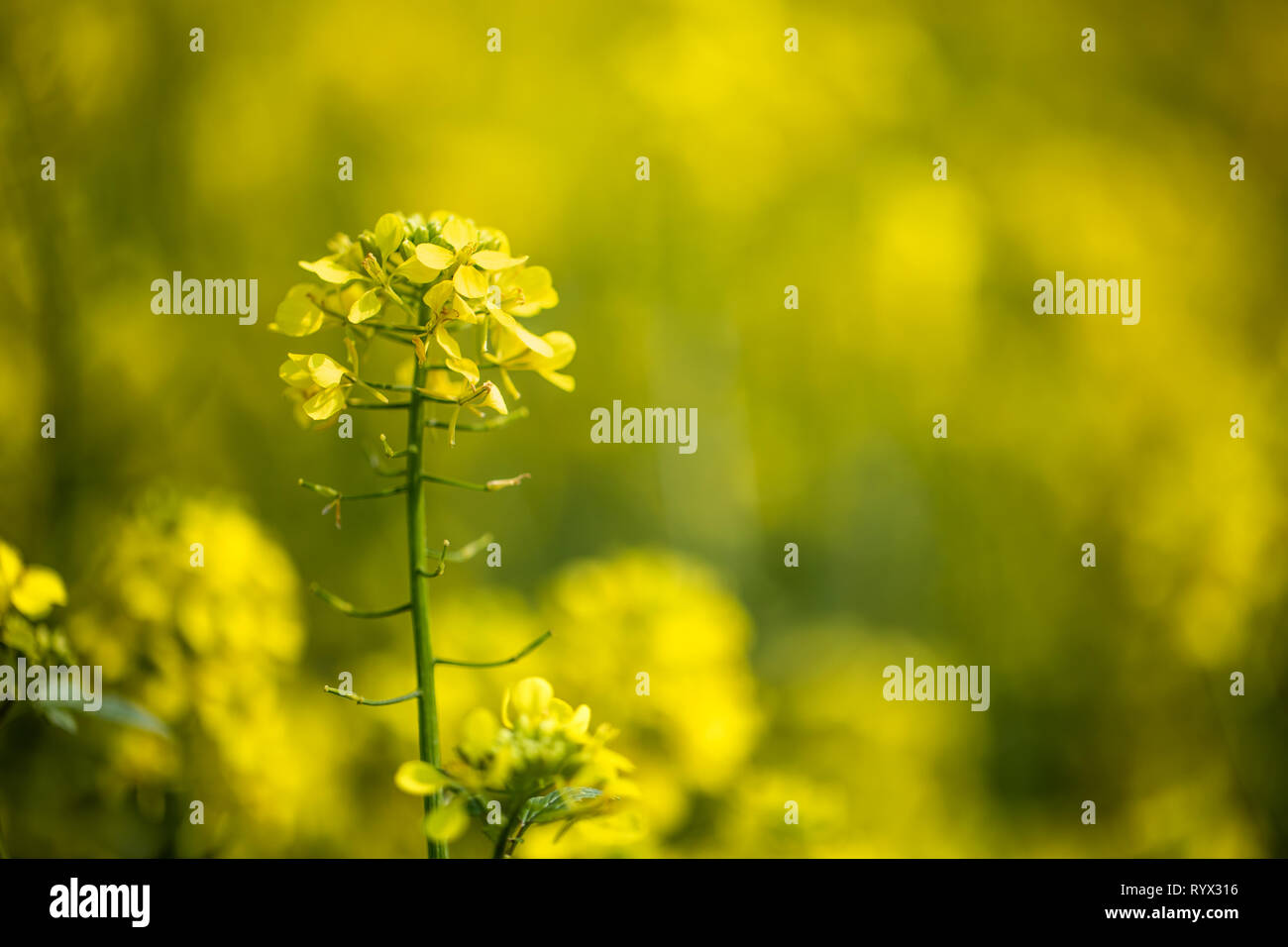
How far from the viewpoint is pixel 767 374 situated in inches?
145

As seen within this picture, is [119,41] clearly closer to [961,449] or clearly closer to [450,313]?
[450,313]

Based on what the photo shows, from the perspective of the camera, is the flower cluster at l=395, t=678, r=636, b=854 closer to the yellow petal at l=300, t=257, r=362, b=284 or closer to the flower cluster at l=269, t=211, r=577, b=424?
the flower cluster at l=269, t=211, r=577, b=424

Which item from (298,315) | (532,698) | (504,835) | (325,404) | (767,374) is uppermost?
(767,374)

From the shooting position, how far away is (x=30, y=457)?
92.7 inches

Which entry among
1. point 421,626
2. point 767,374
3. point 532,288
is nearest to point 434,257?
point 532,288

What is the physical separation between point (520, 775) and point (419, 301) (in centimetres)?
55

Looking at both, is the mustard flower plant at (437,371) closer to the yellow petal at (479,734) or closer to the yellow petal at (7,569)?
the yellow petal at (479,734)

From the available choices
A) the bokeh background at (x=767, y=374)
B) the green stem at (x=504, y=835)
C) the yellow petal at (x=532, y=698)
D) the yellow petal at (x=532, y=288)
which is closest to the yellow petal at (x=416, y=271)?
the yellow petal at (x=532, y=288)

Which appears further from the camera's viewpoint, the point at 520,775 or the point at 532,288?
the point at 532,288

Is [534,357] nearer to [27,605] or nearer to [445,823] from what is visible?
[445,823]

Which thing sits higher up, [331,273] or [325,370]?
[331,273]

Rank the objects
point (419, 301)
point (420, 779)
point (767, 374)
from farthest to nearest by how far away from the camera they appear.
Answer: point (767, 374), point (419, 301), point (420, 779)
